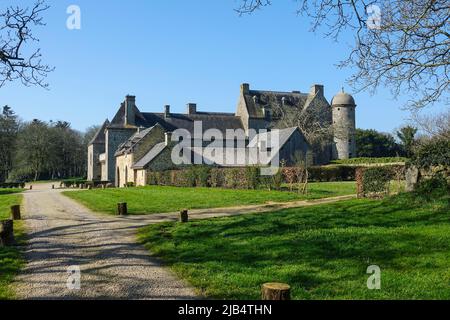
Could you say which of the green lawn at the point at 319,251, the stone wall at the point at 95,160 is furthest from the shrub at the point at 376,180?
the stone wall at the point at 95,160

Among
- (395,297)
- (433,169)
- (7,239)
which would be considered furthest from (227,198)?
(395,297)

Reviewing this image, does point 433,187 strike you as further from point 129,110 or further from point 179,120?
point 179,120

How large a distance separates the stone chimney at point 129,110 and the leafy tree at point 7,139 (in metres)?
21.0

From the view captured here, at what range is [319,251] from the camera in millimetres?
8195

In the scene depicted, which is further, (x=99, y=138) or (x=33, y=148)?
(x=33, y=148)

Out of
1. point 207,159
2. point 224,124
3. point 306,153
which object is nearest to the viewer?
point 306,153

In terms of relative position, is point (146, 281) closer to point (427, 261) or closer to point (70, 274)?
point (70, 274)

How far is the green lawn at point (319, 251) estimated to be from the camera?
20.3 feet

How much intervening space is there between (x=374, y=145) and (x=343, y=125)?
527 inches

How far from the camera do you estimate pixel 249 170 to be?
88.2 feet

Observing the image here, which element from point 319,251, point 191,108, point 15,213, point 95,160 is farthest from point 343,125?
point 319,251

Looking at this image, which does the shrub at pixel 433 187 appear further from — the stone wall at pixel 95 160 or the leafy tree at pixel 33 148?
the leafy tree at pixel 33 148

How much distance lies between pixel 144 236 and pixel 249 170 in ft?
53.4

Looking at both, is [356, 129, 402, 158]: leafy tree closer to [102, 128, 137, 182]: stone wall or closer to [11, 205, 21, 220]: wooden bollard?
[102, 128, 137, 182]: stone wall
